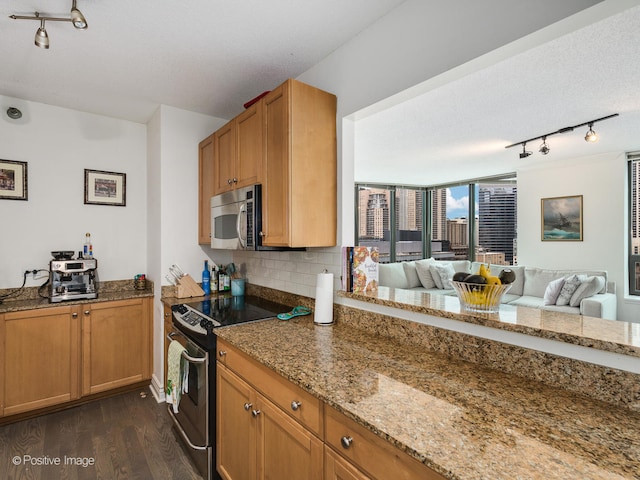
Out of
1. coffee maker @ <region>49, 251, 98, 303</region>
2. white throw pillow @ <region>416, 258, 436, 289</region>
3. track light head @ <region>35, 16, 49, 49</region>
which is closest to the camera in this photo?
track light head @ <region>35, 16, 49, 49</region>

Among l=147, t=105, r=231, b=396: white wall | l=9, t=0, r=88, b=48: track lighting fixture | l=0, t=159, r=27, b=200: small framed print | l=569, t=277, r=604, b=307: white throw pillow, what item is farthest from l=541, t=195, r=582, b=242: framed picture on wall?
l=0, t=159, r=27, b=200: small framed print

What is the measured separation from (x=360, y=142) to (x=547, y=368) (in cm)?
342

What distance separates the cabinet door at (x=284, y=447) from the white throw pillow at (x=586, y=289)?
4217 millimetres

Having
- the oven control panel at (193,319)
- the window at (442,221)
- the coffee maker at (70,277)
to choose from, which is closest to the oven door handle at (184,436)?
the oven control panel at (193,319)

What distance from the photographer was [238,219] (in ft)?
7.34

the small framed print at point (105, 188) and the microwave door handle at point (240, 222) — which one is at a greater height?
the small framed print at point (105, 188)

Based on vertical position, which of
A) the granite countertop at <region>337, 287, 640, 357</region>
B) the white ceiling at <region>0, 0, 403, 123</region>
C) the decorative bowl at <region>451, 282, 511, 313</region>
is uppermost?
the white ceiling at <region>0, 0, 403, 123</region>

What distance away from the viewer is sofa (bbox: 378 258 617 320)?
398 centimetres

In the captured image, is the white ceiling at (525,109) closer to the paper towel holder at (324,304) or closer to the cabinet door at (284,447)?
the paper towel holder at (324,304)

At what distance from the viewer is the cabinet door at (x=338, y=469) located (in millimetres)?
979

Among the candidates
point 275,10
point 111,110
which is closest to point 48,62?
point 111,110

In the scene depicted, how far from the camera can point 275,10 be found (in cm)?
Answer: 169

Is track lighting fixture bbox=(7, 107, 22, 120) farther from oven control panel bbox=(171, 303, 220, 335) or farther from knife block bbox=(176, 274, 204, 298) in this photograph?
oven control panel bbox=(171, 303, 220, 335)

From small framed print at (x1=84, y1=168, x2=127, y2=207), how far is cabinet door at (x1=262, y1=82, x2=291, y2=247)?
1998 mm
